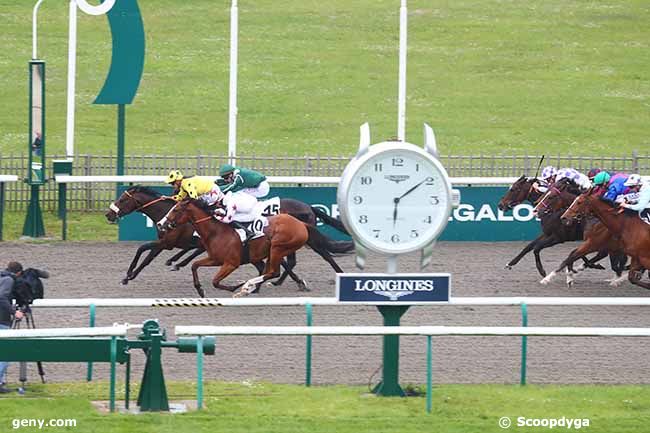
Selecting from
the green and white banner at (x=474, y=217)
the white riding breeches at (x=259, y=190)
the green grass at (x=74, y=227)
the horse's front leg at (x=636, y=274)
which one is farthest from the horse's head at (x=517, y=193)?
the green grass at (x=74, y=227)

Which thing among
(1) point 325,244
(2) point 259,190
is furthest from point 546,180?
(2) point 259,190

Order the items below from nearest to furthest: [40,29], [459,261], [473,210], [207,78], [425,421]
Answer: [425,421], [459,261], [473,210], [207,78], [40,29]

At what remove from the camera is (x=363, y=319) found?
50.9 ft

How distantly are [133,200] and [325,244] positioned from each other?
2507 mm

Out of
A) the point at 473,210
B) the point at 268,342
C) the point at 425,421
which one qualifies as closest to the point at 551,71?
the point at 473,210

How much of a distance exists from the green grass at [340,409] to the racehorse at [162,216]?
5.65 meters

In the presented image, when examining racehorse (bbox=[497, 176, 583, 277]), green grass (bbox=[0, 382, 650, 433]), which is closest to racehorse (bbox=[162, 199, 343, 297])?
racehorse (bbox=[497, 176, 583, 277])

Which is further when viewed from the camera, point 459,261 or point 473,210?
point 473,210

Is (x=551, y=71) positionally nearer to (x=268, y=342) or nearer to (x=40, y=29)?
(x=40, y=29)

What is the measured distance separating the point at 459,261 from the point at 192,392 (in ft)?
28.4

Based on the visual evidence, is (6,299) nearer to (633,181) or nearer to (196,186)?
(196,186)

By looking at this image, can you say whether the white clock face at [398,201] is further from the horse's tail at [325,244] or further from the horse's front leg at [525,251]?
the horse's front leg at [525,251]

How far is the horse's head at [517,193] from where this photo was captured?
19875 millimetres

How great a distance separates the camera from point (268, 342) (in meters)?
14.0
